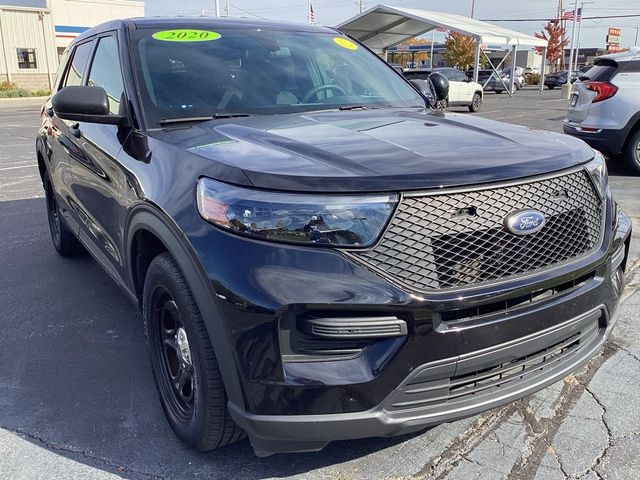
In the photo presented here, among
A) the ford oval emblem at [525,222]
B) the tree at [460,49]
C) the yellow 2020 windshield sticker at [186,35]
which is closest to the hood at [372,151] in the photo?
the ford oval emblem at [525,222]

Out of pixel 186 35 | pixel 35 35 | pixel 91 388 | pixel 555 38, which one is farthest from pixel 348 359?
pixel 555 38

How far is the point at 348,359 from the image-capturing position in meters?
1.94

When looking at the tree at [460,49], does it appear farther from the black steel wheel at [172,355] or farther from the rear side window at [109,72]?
the black steel wheel at [172,355]

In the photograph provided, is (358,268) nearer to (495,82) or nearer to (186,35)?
(186,35)

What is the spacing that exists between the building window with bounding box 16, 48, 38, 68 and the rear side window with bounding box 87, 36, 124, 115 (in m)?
38.6

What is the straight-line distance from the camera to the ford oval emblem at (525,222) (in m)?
2.10

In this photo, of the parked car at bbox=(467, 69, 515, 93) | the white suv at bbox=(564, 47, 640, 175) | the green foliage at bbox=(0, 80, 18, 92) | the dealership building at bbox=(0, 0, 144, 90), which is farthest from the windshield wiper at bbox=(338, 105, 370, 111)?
the dealership building at bbox=(0, 0, 144, 90)

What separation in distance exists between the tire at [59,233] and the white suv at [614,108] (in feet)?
22.8

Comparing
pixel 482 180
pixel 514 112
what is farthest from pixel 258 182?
pixel 514 112

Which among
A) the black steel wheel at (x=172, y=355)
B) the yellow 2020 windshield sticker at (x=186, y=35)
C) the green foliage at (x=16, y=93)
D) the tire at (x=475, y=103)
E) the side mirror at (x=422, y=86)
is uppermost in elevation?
the yellow 2020 windshield sticker at (x=186, y=35)

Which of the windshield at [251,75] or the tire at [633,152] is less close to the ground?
the windshield at [251,75]

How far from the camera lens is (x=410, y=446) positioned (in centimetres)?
258

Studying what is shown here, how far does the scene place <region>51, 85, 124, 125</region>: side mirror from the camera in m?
2.86

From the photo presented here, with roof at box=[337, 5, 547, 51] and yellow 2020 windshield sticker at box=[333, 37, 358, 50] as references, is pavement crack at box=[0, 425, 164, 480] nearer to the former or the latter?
yellow 2020 windshield sticker at box=[333, 37, 358, 50]
